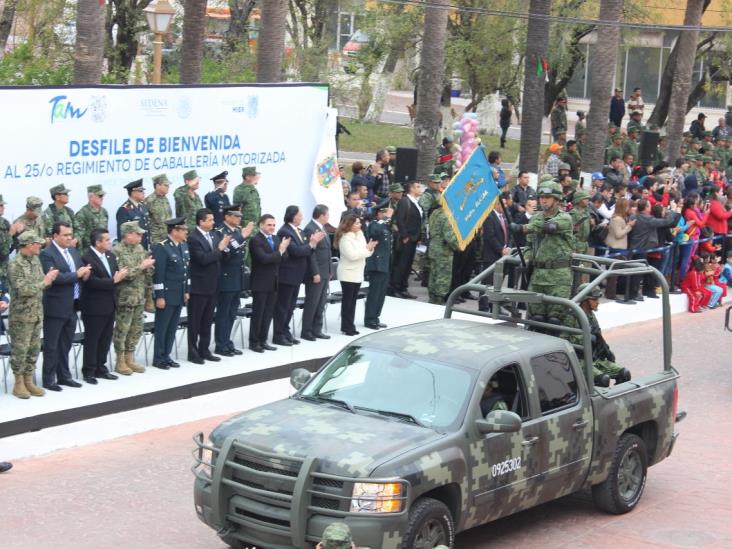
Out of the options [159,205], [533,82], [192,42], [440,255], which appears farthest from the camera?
[533,82]

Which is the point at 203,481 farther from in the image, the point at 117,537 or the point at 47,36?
the point at 47,36

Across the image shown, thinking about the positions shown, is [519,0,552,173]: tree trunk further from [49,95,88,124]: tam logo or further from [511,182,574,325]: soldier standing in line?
[49,95,88,124]: tam logo

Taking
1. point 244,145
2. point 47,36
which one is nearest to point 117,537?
point 244,145

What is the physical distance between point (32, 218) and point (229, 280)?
2.46 m

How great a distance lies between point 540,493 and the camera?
36.2 feet

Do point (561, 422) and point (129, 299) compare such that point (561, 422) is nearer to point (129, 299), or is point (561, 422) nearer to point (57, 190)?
point (129, 299)

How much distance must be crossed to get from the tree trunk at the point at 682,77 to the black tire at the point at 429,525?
2432cm

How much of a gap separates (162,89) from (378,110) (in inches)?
1193

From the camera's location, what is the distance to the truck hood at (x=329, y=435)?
31.3 ft

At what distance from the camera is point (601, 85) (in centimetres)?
2825

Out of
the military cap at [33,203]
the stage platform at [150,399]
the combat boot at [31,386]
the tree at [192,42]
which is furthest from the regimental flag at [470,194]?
the tree at [192,42]

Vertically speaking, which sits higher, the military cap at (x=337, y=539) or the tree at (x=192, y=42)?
the tree at (x=192, y=42)

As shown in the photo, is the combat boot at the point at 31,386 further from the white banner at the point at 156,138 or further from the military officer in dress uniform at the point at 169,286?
the white banner at the point at 156,138

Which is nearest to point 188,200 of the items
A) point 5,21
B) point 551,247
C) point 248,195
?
point 248,195
